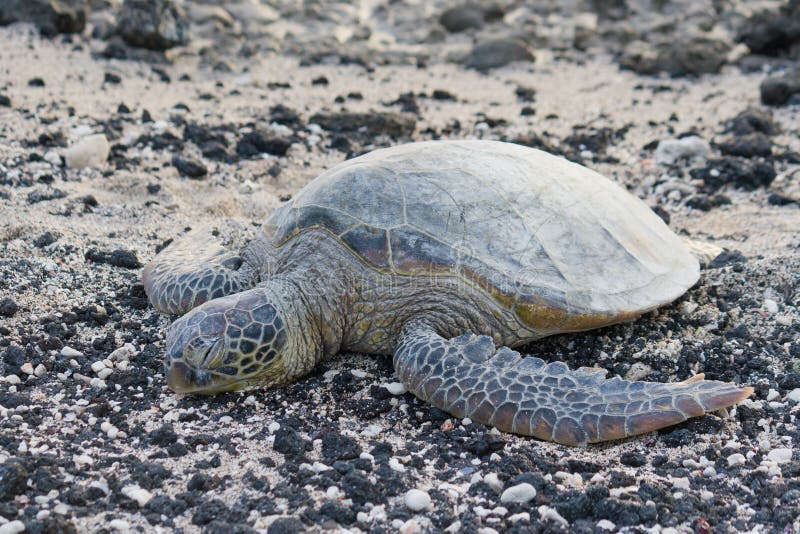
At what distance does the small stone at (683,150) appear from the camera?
603 centimetres

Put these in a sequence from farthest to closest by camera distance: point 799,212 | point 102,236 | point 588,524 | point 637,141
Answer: point 637,141 → point 799,212 → point 102,236 → point 588,524

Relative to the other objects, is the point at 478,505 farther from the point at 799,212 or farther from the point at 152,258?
the point at 799,212

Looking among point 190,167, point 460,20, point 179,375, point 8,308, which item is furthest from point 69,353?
point 460,20

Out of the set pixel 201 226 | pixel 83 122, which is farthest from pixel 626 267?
pixel 83 122

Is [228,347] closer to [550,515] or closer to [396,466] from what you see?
[396,466]

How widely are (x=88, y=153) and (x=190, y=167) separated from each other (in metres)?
0.67

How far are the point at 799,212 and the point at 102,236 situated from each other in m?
4.26

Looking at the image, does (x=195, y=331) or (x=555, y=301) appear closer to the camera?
(x=195, y=331)

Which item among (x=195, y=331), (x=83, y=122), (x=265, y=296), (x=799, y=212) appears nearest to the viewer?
(x=195, y=331)

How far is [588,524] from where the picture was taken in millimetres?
2412

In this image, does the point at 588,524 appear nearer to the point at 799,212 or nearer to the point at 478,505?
the point at 478,505

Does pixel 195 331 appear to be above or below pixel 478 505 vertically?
above

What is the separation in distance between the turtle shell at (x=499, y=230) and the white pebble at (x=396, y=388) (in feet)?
1.54

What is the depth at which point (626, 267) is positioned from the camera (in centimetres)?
366
